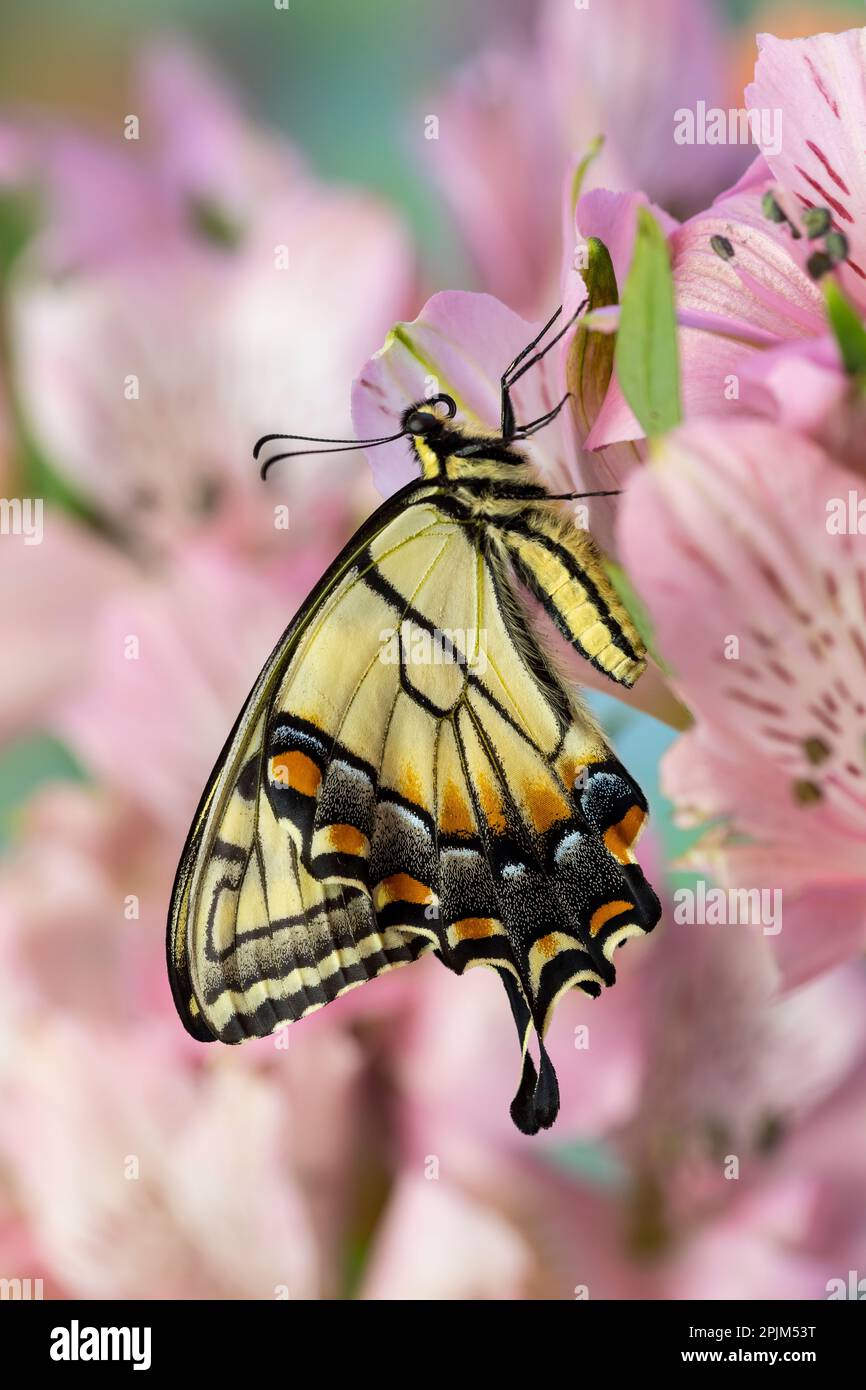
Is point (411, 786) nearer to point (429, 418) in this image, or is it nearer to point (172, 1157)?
point (429, 418)

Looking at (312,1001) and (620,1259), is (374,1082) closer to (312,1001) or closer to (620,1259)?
(620,1259)

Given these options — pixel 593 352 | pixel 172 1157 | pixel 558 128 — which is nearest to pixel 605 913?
pixel 593 352

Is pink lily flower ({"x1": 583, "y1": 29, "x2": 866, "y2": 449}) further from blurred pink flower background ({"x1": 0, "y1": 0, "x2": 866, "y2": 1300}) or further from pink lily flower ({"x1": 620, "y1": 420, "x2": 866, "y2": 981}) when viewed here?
blurred pink flower background ({"x1": 0, "y1": 0, "x2": 866, "y2": 1300})

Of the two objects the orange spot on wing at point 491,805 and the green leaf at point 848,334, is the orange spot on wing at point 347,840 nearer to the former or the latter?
the orange spot on wing at point 491,805

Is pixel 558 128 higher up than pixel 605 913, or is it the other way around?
pixel 558 128

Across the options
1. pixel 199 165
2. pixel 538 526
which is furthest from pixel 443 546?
pixel 199 165
